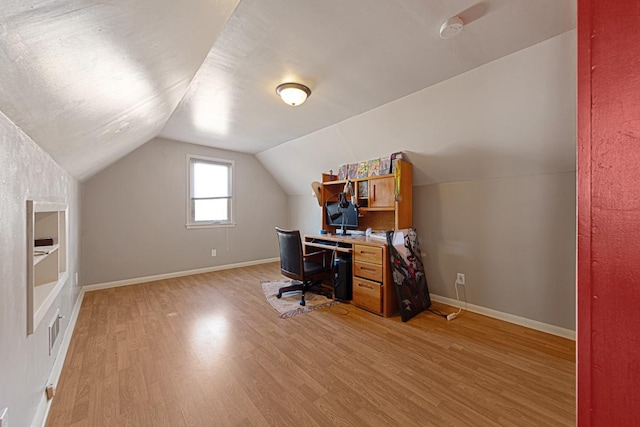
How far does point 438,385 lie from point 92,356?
259 cm

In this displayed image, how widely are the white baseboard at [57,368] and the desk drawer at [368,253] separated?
256 cm

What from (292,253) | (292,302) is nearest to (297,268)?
(292,253)

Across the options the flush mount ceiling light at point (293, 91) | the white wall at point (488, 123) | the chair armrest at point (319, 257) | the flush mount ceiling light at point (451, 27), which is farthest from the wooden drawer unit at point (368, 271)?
the flush mount ceiling light at point (451, 27)

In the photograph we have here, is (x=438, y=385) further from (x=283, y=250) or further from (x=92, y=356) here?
(x=92, y=356)

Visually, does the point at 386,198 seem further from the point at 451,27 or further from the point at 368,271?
the point at 451,27

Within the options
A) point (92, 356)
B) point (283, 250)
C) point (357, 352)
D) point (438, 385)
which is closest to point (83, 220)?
point (92, 356)

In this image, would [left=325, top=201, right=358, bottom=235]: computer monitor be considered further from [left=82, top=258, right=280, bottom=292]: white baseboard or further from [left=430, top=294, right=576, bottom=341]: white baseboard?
[left=82, top=258, right=280, bottom=292]: white baseboard

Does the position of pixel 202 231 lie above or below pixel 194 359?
above

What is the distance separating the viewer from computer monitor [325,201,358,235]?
11.2 feet

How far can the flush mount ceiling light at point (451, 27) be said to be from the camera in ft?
4.75

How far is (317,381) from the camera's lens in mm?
1651

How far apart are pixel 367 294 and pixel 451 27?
243cm

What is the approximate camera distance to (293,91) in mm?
2240

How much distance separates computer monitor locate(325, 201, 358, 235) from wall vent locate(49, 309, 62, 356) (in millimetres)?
2928
